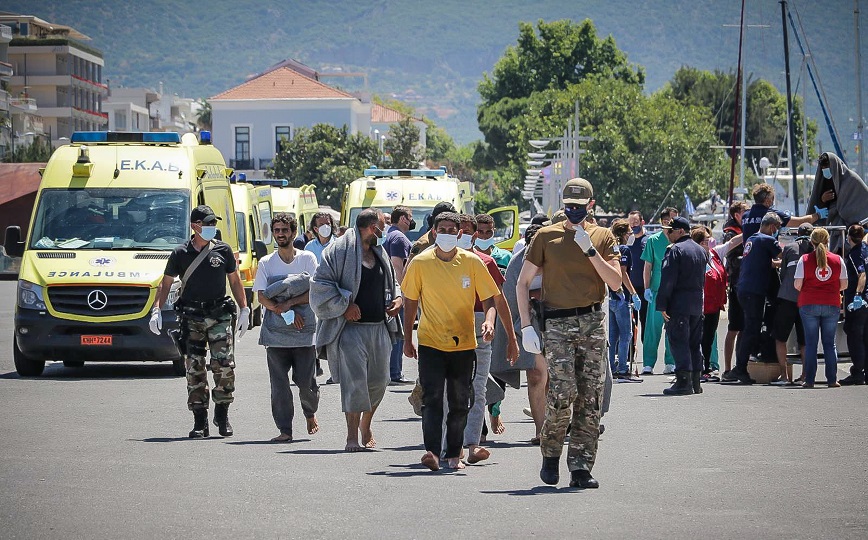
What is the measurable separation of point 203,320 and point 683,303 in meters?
5.85

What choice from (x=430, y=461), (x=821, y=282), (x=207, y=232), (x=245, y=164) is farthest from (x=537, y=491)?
(x=245, y=164)

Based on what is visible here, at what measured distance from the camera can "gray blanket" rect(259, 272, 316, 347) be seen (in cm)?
1225

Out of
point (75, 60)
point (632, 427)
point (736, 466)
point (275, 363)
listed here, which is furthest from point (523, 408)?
point (75, 60)

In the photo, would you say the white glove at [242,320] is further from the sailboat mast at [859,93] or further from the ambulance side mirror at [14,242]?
the sailboat mast at [859,93]

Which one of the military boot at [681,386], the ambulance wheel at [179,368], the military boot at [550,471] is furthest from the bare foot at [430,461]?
the ambulance wheel at [179,368]

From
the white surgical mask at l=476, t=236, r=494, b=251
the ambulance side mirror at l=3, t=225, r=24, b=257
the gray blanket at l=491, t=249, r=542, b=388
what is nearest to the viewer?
the gray blanket at l=491, t=249, r=542, b=388

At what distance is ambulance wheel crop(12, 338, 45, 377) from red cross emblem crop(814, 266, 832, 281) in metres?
9.24

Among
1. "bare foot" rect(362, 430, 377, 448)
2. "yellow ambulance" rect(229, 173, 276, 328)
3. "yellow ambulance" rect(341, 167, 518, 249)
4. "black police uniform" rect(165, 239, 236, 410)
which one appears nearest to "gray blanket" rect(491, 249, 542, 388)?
"bare foot" rect(362, 430, 377, 448)

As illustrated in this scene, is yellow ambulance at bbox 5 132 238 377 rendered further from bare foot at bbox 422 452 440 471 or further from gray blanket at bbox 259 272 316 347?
bare foot at bbox 422 452 440 471

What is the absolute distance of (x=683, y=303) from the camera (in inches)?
622

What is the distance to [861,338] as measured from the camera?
55.3 feet

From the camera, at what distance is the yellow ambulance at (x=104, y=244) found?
17.2 m

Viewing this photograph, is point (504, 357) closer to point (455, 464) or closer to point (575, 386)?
point (455, 464)

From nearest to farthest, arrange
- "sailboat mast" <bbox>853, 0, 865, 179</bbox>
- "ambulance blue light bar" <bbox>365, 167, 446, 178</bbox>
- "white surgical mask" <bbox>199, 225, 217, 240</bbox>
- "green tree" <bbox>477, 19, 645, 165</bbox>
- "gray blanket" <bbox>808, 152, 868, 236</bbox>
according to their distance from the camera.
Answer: "white surgical mask" <bbox>199, 225, 217, 240</bbox>, "gray blanket" <bbox>808, 152, 868, 236</bbox>, "ambulance blue light bar" <bbox>365, 167, 446, 178</bbox>, "sailboat mast" <bbox>853, 0, 865, 179</bbox>, "green tree" <bbox>477, 19, 645, 165</bbox>
